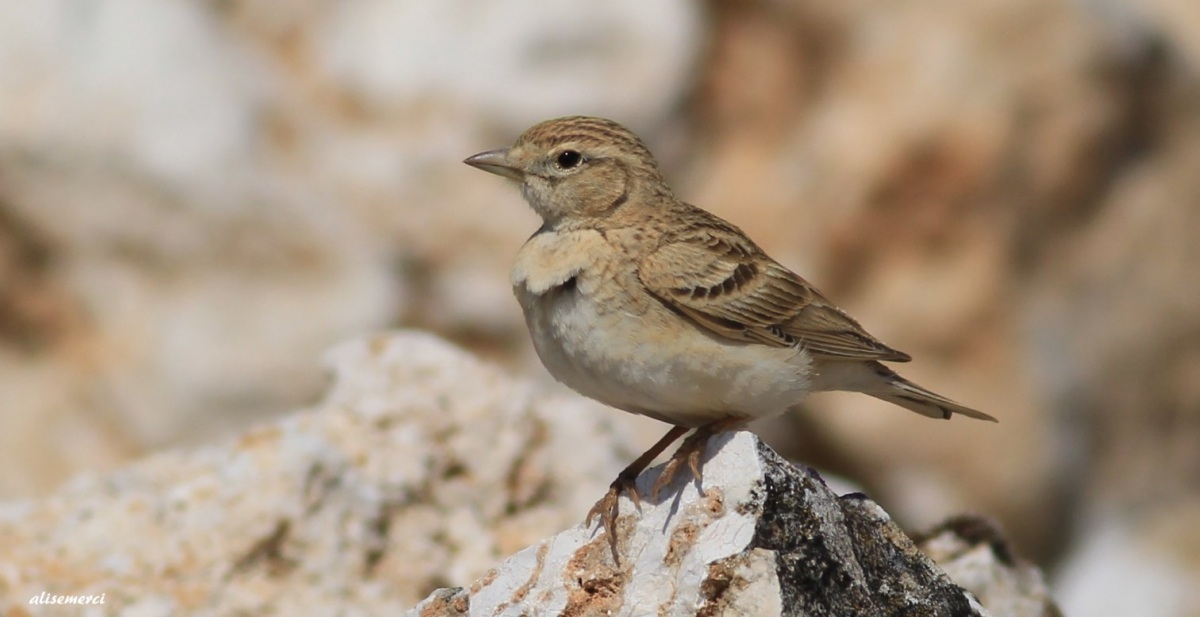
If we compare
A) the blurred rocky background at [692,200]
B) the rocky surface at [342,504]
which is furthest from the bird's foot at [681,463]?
the blurred rocky background at [692,200]

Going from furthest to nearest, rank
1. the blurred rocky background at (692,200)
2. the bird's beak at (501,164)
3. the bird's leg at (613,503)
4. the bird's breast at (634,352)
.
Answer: the blurred rocky background at (692,200) → the bird's beak at (501,164) → the bird's breast at (634,352) → the bird's leg at (613,503)

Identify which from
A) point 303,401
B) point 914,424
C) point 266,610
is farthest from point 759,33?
point 266,610

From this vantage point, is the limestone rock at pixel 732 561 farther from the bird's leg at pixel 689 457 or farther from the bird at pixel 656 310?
the bird at pixel 656 310

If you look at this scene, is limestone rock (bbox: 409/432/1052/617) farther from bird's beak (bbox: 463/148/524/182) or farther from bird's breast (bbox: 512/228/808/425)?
bird's beak (bbox: 463/148/524/182)

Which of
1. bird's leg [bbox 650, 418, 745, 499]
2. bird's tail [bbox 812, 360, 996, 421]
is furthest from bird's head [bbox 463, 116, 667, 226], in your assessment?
bird's leg [bbox 650, 418, 745, 499]

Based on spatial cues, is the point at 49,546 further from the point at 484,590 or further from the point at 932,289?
the point at 932,289

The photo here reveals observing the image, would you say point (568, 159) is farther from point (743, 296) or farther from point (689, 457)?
point (689, 457)
